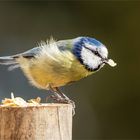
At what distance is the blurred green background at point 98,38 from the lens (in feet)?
14.2

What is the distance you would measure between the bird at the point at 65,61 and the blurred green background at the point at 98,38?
5.73ft

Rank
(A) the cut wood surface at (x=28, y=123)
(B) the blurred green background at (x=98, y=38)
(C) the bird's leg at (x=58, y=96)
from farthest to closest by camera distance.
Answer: (B) the blurred green background at (x=98, y=38) → (C) the bird's leg at (x=58, y=96) → (A) the cut wood surface at (x=28, y=123)

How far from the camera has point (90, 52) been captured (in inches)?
93.7

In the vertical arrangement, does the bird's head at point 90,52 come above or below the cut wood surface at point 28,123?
above

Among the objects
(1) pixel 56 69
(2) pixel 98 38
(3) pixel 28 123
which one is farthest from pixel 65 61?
(2) pixel 98 38

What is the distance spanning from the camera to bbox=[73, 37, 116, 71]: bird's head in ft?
7.78

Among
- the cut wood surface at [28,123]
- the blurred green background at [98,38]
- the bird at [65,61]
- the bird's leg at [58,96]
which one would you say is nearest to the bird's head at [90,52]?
the bird at [65,61]

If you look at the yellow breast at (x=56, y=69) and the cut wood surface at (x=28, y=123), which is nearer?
the cut wood surface at (x=28, y=123)

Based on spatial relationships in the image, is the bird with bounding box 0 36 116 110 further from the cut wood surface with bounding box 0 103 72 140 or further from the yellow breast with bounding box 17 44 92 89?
the cut wood surface with bounding box 0 103 72 140

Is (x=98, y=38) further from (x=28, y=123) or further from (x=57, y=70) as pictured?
(x=28, y=123)

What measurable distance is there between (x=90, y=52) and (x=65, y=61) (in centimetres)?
10

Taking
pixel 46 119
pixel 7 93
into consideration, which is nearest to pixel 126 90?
pixel 7 93

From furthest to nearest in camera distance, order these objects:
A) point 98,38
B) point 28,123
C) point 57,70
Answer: point 98,38 → point 57,70 → point 28,123

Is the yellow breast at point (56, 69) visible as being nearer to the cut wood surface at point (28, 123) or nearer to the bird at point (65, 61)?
the bird at point (65, 61)
